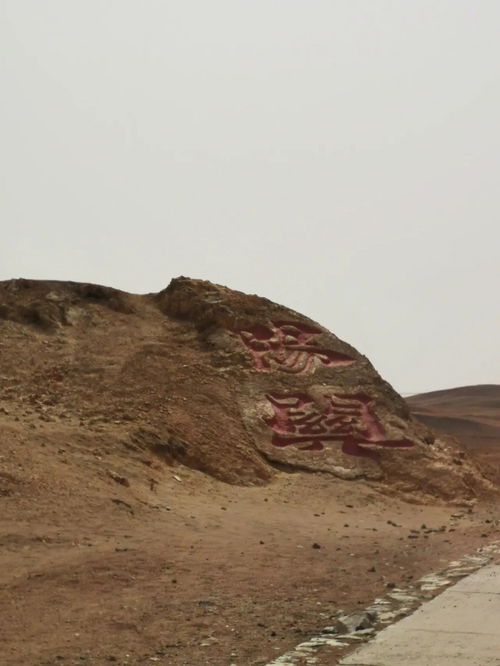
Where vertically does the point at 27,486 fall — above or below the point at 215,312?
below

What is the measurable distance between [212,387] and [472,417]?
3898cm

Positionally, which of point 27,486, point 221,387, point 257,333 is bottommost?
point 27,486

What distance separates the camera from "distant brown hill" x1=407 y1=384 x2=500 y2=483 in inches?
1097

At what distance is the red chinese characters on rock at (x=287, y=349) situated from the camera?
18234 millimetres

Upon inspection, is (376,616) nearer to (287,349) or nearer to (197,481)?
(197,481)

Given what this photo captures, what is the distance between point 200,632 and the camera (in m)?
6.70

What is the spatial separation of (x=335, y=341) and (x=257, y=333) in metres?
1.65

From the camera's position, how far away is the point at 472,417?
53.6 m

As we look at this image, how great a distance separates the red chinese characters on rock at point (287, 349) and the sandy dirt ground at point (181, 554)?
3.16 meters

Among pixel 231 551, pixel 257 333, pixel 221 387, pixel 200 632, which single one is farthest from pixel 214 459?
pixel 200 632

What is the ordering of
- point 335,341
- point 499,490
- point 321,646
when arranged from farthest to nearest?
point 335,341
point 499,490
point 321,646

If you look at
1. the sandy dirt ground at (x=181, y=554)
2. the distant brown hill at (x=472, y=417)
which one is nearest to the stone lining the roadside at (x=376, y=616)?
the sandy dirt ground at (x=181, y=554)

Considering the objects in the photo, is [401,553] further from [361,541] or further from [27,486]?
[27,486]

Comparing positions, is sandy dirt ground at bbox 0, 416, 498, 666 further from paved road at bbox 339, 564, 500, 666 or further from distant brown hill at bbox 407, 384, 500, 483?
distant brown hill at bbox 407, 384, 500, 483
